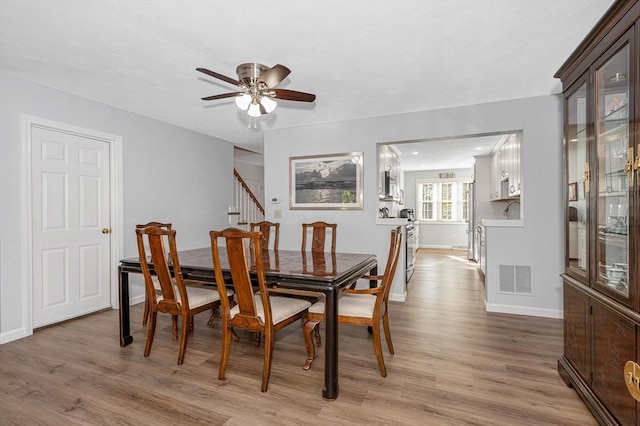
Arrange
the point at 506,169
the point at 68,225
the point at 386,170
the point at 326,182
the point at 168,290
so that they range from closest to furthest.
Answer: the point at 168,290
the point at 68,225
the point at 326,182
the point at 506,169
the point at 386,170

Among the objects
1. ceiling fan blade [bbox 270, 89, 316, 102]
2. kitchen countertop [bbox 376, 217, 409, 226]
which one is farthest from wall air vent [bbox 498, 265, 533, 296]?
ceiling fan blade [bbox 270, 89, 316, 102]

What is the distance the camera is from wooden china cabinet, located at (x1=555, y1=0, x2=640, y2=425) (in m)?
1.49

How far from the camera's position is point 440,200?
9852 millimetres

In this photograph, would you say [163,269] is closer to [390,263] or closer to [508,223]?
[390,263]

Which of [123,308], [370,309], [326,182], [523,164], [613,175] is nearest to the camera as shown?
[613,175]

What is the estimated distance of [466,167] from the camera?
930cm

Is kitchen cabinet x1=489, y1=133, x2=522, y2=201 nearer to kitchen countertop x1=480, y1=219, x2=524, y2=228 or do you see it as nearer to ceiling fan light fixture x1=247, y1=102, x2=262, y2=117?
kitchen countertop x1=480, y1=219, x2=524, y2=228

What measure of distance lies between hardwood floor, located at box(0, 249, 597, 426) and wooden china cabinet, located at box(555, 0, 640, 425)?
0.35 metres

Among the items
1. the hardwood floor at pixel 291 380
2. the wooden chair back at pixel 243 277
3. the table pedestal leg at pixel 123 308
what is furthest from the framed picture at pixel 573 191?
the table pedestal leg at pixel 123 308

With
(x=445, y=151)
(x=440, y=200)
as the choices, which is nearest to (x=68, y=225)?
(x=445, y=151)

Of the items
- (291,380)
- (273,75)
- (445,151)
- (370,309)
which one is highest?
(445,151)

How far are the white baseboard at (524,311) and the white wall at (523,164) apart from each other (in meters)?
0.02

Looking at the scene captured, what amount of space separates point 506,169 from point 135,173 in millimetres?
5473

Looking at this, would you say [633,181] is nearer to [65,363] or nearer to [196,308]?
[196,308]
